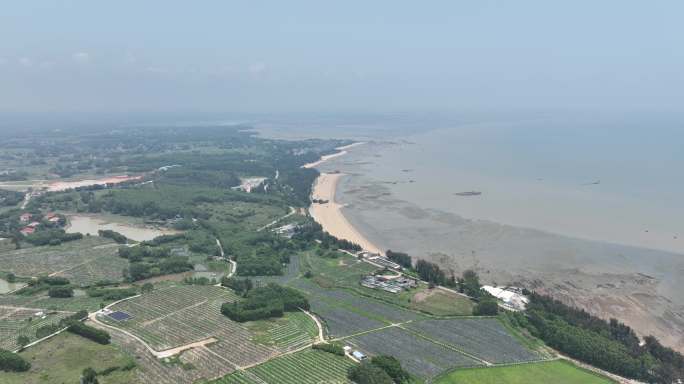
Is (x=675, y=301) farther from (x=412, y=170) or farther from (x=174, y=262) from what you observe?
(x=412, y=170)

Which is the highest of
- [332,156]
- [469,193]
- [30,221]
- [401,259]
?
[332,156]

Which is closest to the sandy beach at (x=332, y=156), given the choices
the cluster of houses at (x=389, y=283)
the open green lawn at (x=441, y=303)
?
the cluster of houses at (x=389, y=283)

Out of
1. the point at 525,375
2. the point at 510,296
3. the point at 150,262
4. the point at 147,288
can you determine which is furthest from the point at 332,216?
the point at 525,375

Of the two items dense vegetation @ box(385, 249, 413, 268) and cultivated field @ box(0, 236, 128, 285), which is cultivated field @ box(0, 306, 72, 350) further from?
dense vegetation @ box(385, 249, 413, 268)

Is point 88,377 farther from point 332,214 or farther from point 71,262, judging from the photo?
point 332,214

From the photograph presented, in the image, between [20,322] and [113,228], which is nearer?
[20,322]

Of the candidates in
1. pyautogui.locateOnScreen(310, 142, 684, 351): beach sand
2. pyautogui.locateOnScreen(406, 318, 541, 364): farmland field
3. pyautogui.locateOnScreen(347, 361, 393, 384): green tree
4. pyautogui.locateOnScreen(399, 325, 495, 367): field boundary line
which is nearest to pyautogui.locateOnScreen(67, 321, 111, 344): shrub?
pyautogui.locateOnScreen(347, 361, 393, 384): green tree

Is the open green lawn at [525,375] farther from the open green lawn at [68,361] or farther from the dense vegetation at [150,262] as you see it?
the dense vegetation at [150,262]
